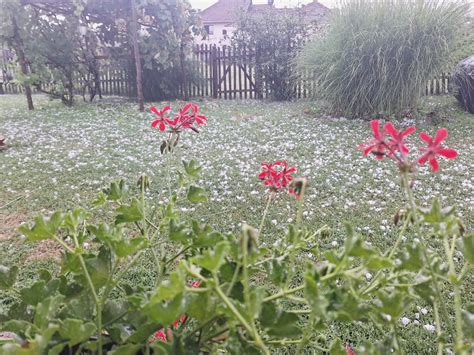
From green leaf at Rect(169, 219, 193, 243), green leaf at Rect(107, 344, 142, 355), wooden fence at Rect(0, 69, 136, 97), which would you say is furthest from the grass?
wooden fence at Rect(0, 69, 136, 97)

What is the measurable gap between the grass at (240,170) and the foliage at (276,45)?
1.92 metres

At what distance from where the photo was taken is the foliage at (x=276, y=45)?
7508 millimetres

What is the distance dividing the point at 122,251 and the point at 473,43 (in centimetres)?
619

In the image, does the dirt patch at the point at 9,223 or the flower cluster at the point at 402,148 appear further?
the dirt patch at the point at 9,223

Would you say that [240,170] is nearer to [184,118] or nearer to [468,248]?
[184,118]

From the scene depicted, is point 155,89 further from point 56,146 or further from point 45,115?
point 56,146

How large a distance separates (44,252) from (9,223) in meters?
0.48

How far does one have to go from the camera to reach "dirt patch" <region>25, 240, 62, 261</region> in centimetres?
189

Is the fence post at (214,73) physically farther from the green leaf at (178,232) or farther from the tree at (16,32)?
the green leaf at (178,232)

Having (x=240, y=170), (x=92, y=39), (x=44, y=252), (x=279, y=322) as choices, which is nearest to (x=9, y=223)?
(x=44, y=252)

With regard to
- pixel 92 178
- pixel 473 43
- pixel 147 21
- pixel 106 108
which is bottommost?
pixel 92 178

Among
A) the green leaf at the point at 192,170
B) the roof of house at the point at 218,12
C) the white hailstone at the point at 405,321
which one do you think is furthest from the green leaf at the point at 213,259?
the roof of house at the point at 218,12

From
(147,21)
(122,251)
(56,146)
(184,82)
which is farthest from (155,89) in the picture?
(122,251)

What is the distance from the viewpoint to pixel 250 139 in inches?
170
